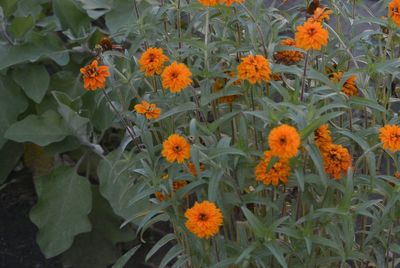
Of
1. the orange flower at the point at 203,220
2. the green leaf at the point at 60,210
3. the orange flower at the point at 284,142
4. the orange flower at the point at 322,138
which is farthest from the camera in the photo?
the green leaf at the point at 60,210

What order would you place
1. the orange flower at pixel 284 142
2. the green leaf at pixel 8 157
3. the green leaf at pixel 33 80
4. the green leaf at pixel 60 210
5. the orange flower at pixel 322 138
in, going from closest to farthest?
the orange flower at pixel 284 142 → the orange flower at pixel 322 138 → the green leaf at pixel 60 210 → the green leaf at pixel 33 80 → the green leaf at pixel 8 157

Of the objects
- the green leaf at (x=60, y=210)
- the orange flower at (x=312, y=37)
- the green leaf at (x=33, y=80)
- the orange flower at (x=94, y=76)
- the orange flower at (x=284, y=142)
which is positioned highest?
the orange flower at (x=312, y=37)

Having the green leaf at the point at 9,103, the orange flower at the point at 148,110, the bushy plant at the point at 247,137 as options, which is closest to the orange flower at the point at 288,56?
the bushy plant at the point at 247,137

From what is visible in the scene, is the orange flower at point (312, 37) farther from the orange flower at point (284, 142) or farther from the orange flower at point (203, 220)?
the orange flower at point (203, 220)

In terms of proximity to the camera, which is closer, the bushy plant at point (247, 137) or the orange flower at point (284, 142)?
the orange flower at point (284, 142)

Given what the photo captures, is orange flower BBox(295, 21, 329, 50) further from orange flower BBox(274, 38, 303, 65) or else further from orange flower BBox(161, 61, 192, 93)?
orange flower BBox(274, 38, 303, 65)

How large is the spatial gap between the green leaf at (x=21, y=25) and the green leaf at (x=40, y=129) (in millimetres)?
337

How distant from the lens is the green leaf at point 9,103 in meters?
2.77

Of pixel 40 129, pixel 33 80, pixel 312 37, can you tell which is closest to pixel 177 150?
pixel 312 37

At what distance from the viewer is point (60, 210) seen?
269 cm

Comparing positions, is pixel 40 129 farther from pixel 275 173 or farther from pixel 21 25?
pixel 275 173

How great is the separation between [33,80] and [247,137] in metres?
1.26

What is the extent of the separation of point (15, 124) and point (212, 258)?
3.74ft

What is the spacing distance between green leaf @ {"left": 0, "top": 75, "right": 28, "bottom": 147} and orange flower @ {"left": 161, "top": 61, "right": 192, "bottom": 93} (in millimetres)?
1277
